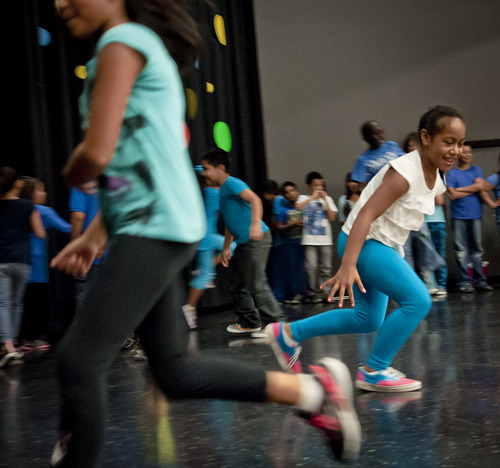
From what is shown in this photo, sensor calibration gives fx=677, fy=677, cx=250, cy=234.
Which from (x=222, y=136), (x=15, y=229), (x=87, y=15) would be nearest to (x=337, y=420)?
(x=87, y=15)

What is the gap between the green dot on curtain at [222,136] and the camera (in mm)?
7618

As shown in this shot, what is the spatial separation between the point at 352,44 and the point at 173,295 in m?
7.86

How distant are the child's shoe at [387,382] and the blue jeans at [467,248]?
4.64 m

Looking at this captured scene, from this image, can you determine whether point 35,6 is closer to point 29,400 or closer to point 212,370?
point 29,400

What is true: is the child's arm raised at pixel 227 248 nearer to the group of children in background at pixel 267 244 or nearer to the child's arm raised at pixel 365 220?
the group of children in background at pixel 267 244

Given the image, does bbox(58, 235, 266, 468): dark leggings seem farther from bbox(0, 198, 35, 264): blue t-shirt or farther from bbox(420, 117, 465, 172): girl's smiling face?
bbox(0, 198, 35, 264): blue t-shirt

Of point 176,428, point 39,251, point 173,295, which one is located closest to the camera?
point 173,295

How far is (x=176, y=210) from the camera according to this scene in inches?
57.3

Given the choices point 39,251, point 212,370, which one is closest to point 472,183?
point 39,251

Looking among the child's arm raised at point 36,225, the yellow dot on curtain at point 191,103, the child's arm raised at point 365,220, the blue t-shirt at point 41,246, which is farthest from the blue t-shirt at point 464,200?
the child's arm raised at point 365,220

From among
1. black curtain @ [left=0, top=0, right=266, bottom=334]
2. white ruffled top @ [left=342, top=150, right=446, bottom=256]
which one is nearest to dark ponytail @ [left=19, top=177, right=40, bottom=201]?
black curtain @ [left=0, top=0, right=266, bottom=334]

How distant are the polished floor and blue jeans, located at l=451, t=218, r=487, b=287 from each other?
3.40 meters

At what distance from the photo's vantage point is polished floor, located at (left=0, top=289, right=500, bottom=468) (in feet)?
6.63

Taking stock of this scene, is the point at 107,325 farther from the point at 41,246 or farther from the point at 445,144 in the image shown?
the point at 41,246
